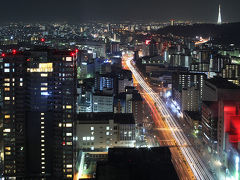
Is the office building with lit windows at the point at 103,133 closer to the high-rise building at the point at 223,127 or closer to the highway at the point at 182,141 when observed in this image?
the highway at the point at 182,141

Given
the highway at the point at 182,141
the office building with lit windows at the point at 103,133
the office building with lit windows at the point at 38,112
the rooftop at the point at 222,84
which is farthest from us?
the rooftop at the point at 222,84

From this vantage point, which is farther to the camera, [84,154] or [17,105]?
[84,154]

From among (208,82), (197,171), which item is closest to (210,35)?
(208,82)

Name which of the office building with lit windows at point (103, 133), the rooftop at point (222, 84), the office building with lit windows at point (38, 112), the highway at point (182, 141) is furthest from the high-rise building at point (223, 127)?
the office building with lit windows at point (38, 112)

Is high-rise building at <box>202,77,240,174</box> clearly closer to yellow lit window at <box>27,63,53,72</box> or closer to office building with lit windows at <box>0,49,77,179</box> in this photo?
office building with lit windows at <box>0,49,77,179</box>

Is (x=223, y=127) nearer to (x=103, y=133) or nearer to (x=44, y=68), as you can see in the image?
(x=103, y=133)

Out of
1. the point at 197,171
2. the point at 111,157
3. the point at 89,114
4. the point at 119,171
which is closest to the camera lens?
the point at 119,171

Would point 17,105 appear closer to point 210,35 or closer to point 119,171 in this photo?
point 119,171

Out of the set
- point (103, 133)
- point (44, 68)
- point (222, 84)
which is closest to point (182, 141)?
point (103, 133)
